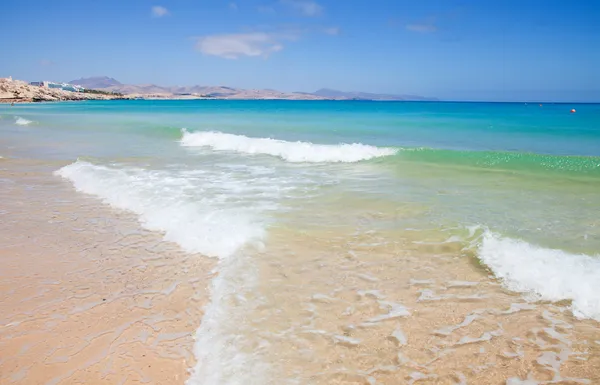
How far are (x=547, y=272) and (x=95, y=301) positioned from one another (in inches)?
212

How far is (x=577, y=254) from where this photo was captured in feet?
18.3

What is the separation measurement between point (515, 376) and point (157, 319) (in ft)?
10.9

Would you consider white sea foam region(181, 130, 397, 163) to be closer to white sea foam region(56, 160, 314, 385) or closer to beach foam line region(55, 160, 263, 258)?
white sea foam region(56, 160, 314, 385)

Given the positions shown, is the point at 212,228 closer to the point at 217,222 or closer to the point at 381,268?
the point at 217,222

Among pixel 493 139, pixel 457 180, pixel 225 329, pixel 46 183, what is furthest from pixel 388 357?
pixel 493 139

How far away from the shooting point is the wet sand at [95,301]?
3.34m

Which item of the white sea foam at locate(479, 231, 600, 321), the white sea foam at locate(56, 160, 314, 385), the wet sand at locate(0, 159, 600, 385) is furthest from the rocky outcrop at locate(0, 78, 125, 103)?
the white sea foam at locate(479, 231, 600, 321)

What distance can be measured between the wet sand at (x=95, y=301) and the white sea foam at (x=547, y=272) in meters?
3.78

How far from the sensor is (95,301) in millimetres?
4387

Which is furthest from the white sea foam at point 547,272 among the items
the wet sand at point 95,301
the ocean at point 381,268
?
the wet sand at point 95,301

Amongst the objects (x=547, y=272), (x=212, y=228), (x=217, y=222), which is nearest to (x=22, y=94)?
(x=217, y=222)

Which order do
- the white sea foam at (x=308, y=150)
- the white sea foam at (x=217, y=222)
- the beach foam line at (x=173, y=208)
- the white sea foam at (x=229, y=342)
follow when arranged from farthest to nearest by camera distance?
the white sea foam at (x=308, y=150) < the beach foam line at (x=173, y=208) < the white sea foam at (x=217, y=222) < the white sea foam at (x=229, y=342)

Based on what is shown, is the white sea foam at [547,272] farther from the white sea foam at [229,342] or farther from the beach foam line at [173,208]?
the beach foam line at [173,208]

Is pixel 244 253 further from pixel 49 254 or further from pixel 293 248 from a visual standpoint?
pixel 49 254
